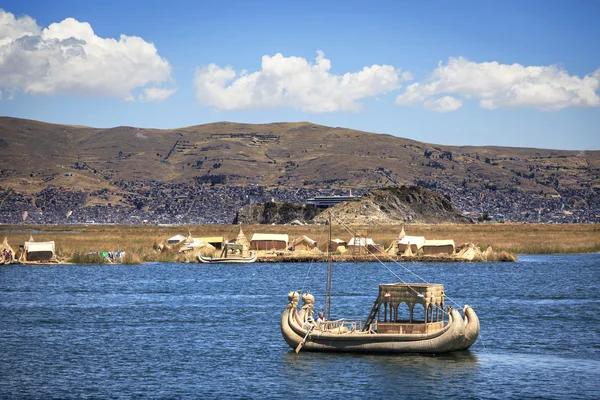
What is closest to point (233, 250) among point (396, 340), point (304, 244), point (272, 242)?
point (272, 242)

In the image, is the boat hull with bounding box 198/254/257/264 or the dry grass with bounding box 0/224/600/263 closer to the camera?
the boat hull with bounding box 198/254/257/264

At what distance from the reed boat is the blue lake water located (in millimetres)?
612

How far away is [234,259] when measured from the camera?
4660 inches

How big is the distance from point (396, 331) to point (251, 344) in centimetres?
893

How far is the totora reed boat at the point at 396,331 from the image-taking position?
141 feet

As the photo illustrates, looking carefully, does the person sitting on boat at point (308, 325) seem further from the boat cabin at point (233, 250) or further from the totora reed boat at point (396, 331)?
the boat cabin at point (233, 250)

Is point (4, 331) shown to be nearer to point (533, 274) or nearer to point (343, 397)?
point (343, 397)

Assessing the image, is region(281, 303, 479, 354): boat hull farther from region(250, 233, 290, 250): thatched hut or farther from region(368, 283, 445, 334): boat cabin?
region(250, 233, 290, 250): thatched hut

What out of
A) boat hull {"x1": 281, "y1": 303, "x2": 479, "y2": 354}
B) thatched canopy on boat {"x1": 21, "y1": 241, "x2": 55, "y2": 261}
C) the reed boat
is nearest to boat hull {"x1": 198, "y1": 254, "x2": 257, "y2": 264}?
thatched canopy on boat {"x1": 21, "y1": 241, "x2": 55, "y2": 261}

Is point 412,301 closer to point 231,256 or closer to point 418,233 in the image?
point 231,256

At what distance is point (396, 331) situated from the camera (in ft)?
145

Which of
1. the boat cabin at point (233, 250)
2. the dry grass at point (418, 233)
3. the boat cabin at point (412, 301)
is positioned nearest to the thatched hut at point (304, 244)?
the boat cabin at point (233, 250)

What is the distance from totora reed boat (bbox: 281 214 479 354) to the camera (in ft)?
141

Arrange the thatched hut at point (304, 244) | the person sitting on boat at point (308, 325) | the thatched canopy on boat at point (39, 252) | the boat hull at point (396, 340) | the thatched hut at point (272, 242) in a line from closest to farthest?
the boat hull at point (396, 340)
the person sitting on boat at point (308, 325)
the thatched canopy on boat at point (39, 252)
the thatched hut at point (304, 244)
the thatched hut at point (272, 242)
